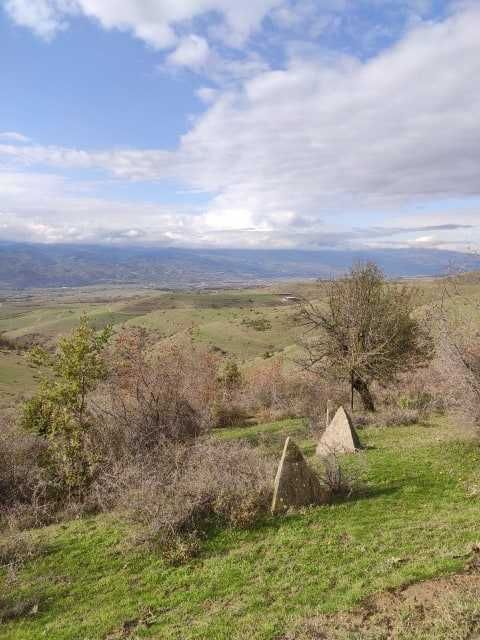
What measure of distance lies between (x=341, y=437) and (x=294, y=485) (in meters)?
5.94

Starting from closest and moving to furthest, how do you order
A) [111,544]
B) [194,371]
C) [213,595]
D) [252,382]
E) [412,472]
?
1. [213,595]
2. [111,544]
3. [412,472]
4. [194,371]
5. [252,382]

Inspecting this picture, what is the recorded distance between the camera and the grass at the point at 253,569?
7.90 meters

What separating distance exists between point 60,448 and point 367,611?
11.6 m

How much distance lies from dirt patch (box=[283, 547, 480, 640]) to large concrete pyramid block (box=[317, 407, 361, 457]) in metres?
9.18

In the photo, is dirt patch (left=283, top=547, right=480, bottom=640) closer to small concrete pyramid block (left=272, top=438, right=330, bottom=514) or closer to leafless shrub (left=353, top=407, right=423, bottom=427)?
small concrete pyramid block (left=272, top=438, right=330, bottom=514)

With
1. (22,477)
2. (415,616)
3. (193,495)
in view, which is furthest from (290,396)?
(415,616)

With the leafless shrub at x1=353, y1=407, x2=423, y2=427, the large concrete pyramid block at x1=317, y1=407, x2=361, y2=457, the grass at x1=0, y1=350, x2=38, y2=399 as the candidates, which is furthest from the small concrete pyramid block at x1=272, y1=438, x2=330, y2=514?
the grass at x1=0, y1=350, x2=38, y2=399

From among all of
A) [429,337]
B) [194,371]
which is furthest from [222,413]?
[429,337]

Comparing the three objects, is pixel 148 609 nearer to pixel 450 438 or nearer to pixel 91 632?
pixel 91 632

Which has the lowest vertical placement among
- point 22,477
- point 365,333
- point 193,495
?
point 22,477

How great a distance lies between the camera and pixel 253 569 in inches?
368

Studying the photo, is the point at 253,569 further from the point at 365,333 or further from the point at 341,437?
the point at 365,333

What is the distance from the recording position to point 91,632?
798 cm

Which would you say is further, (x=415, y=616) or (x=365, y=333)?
(x=365, y=333)
